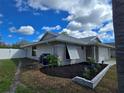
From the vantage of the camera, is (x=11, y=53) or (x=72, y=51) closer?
(x=72, y=51)

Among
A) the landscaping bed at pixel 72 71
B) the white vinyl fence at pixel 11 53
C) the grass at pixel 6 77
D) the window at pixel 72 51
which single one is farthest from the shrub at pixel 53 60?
the white vinyl fence at pixel 11 53

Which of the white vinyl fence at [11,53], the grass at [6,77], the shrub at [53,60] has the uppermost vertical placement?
the white vinyl fence at [11,53]

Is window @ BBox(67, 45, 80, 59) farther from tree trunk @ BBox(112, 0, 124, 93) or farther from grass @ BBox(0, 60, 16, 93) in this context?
tree trunk @ BBox(112, 0, 124, 93)

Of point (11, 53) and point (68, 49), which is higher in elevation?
point (68, 49)

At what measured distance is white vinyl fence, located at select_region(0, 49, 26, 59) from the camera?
94.9ft

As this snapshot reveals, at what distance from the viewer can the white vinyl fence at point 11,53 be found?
28927 millimetres

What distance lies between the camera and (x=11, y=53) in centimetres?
2958

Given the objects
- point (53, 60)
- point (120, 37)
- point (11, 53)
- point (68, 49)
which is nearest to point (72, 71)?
point (53, 60)

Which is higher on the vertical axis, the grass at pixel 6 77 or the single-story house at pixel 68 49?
the single-story house at pixel 68 49

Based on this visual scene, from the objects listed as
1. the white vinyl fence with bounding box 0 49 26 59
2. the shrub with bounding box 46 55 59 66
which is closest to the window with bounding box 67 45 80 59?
the shrub with bounding box 46 55 59 66

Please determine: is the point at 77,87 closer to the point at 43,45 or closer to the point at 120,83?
the point at 120,83

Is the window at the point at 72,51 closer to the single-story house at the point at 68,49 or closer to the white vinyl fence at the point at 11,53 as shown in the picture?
the single-story house at the point at 68,49

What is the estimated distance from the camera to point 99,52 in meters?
26.4

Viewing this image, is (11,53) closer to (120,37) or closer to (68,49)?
(68,49)
